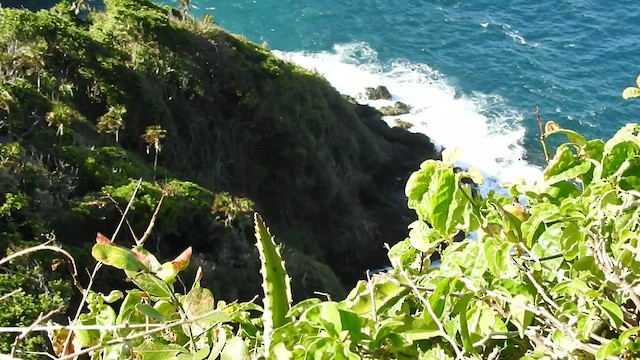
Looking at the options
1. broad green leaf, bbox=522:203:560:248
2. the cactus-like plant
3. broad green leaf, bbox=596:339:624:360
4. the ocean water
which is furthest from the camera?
the ocean water

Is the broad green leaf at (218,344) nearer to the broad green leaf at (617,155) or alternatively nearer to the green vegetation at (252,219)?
the green vegetation at (252,219)

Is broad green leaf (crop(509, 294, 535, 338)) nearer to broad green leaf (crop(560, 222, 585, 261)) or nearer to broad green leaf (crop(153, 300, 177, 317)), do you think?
broad green leaf (crop(560, 222, 585, 261))

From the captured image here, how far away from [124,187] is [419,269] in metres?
8.76

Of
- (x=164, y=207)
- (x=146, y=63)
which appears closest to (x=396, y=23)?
(x=146, y=63)

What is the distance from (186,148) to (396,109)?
49.1 ft

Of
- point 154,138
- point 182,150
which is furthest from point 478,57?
point 154,138

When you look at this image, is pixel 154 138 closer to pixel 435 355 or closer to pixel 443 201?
pixel 443 201

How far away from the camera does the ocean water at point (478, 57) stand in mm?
26609

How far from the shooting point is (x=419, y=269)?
1.96 metres

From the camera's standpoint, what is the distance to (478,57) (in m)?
30.8

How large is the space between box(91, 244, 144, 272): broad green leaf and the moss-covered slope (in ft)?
22.8

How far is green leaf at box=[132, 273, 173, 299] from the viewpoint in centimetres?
152

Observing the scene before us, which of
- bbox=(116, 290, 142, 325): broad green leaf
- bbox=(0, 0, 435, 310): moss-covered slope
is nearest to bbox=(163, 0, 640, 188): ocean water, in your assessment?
bbox=(0, 0, 435, 310): moss-covered slope

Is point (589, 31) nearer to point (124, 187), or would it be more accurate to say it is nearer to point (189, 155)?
point (189, 155)
